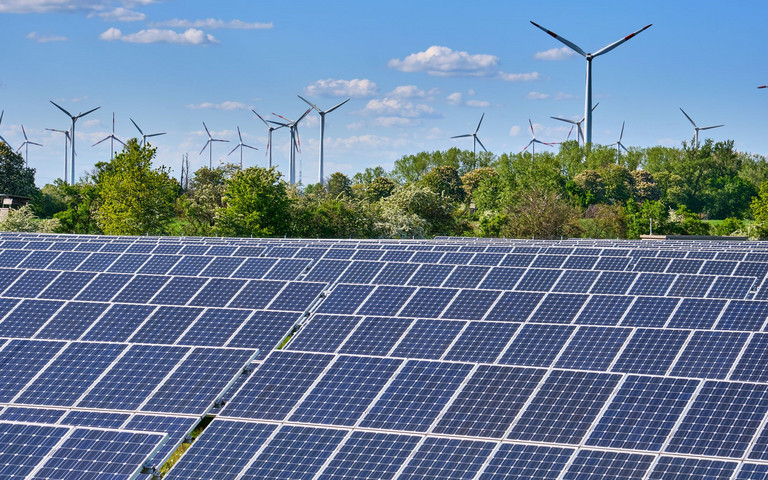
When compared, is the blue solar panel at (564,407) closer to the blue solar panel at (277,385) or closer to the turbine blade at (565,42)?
the blue solar panel at (277,385)

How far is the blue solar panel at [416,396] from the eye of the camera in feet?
80.3

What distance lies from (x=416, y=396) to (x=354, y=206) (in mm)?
91735

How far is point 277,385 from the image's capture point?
26750 millimetres

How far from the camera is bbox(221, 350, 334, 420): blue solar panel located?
2559 centimetres

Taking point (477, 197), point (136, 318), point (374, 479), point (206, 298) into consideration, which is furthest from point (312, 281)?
point (477, 197)

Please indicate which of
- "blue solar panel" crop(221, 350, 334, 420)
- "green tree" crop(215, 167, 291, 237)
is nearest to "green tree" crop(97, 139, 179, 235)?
"green tree" crop(215, 167, 291, 237)

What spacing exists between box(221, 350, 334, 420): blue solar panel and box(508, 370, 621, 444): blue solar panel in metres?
6.50

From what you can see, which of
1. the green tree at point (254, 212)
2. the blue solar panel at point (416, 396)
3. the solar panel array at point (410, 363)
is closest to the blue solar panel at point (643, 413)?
the solar panel array at point (410, 363)

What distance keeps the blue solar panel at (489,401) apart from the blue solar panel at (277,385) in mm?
4531

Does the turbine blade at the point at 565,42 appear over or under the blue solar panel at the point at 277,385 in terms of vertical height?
over

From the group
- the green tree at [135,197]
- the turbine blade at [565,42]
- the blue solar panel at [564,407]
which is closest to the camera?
the blue solar panel at [564,407]

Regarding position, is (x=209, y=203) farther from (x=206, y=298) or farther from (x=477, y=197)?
(x=206, y=298)

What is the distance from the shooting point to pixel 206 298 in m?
34.6

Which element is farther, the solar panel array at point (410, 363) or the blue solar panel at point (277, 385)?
the blue solar panel at point (277, 385)
